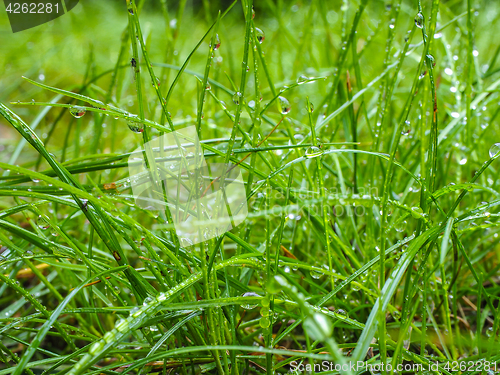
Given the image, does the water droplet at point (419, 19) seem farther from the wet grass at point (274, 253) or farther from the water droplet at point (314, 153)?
the water droplet at point (314, 153)

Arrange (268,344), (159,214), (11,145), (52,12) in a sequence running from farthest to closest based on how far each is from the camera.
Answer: (11,145) < (52,12) < (159,214) < (268,344)

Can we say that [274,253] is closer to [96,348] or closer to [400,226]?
[400,226]

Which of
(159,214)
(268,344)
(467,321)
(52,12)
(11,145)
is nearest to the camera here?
(268,344)

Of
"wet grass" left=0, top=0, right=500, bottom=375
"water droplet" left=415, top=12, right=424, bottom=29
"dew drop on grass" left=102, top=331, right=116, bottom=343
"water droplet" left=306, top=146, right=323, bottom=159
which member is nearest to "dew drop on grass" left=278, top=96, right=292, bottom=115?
"wet grass" left=0, top=0, right=500, bottom=375

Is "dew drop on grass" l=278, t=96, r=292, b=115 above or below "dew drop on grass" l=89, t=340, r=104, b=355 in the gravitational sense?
above

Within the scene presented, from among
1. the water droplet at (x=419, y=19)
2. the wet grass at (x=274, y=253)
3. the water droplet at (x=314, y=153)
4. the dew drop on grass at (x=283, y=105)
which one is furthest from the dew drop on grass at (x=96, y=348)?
the water droplet at (x=419, y=19)

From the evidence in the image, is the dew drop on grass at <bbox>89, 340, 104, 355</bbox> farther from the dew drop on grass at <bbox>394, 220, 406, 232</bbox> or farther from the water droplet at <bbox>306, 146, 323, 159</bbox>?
the dew drop on grass at <bbox>394, 220, 406, 232</bbox>

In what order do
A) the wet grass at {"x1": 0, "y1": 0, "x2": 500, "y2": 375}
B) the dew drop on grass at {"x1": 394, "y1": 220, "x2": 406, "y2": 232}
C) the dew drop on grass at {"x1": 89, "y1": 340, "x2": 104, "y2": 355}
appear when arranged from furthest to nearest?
the dew drop on grass at {"x1": 394, "y1": 220, "x2": 406, "y2": 232}, the wet grass at {"x1": 0, "y1": 0, "x2": 500, "y2": 375}, the dew drop on grass at {"x1": 89, "y1": 340, "x2": 104, "y2": 355}

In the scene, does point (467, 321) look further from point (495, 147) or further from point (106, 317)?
point (106, 317)

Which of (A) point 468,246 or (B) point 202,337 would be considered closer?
(B) point 202,337

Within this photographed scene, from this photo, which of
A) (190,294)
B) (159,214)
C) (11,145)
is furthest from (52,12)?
(190,294)

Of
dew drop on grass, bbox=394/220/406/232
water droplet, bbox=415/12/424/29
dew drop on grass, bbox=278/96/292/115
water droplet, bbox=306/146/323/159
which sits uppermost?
water droplet, bbox=415/12/424/29
